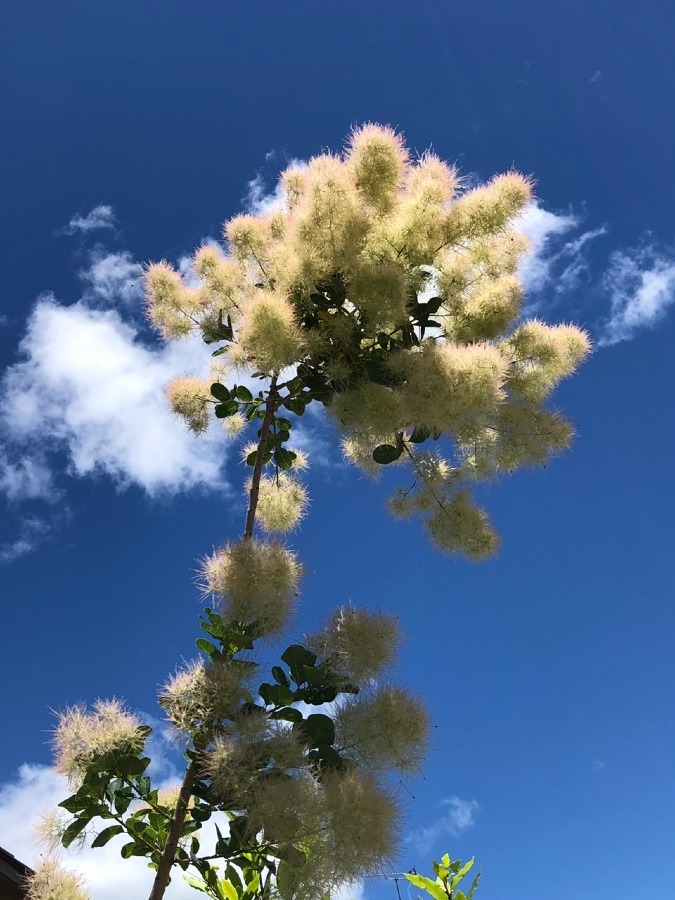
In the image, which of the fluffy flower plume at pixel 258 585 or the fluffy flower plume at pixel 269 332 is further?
the fluffy flower plume at pixel 269 332

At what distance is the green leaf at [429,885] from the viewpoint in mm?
3455

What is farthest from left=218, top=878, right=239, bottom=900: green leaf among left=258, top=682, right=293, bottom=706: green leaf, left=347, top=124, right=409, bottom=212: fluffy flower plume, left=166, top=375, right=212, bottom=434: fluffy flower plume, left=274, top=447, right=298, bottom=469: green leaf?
left=347, top=124, right=409, bottom=212: fluffy flower plume

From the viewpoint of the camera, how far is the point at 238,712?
201cm

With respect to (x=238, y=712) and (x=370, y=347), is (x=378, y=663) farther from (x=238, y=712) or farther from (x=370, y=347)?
(x=370, y=347)

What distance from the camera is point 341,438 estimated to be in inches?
112

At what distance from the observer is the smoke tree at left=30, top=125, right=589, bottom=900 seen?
189 centimetres

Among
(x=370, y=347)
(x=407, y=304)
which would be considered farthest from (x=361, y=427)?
(x=407, y=304)

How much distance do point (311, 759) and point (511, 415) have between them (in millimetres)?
1328

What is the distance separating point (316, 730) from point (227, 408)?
4.25 ft

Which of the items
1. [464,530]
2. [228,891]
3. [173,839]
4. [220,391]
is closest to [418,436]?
[464,530]

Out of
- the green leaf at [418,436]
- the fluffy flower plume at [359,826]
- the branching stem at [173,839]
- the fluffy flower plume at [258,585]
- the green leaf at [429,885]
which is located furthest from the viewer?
the green leaf at [429,885]

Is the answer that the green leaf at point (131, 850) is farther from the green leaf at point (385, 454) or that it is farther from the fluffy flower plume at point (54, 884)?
the green leaf at point (385, 454)

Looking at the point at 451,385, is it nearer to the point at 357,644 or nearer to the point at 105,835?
the point at 357,644

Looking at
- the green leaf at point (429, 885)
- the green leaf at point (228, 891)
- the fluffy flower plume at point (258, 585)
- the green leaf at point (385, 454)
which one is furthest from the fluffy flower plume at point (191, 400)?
the green leaf at point (429, 885)
